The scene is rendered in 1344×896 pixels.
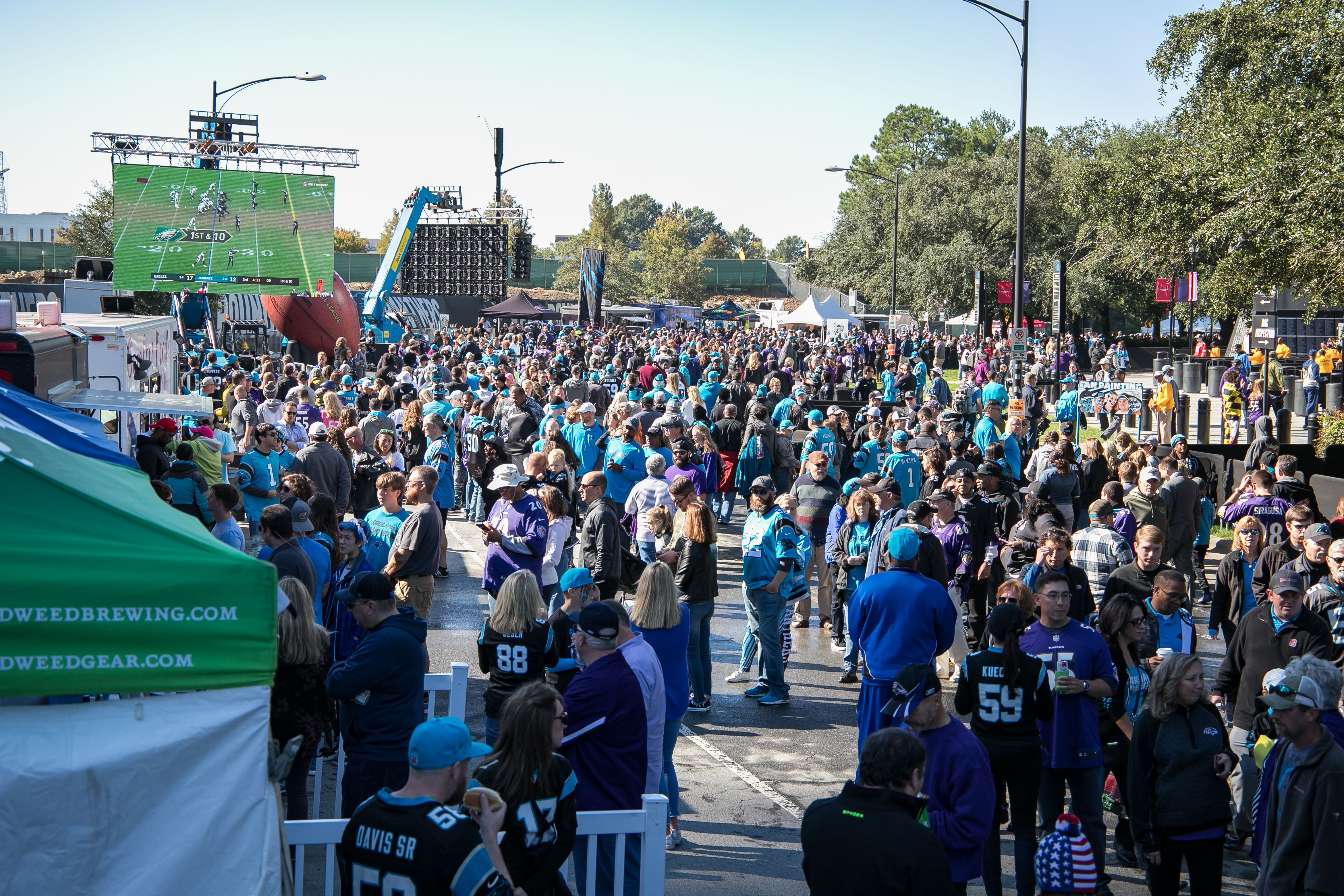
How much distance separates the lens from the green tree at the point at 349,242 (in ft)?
335

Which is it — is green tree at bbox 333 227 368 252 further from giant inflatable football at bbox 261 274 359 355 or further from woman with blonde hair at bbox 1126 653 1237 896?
woman with blonde hair at bbox 1126 653 1237 896

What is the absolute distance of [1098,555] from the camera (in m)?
8.69

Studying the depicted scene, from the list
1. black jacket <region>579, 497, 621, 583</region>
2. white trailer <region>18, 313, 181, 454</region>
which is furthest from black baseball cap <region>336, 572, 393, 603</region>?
white trailer <region>18, 313, 181, 454</region>

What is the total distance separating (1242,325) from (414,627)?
162 feet

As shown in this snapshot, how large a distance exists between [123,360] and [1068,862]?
1200 centimetres

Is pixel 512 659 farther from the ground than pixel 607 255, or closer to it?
closer to it

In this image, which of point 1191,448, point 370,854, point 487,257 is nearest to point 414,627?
point 370,854

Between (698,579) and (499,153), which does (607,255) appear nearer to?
(499,153)

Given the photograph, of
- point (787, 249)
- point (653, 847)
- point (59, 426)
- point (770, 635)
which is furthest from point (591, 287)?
point (787, 249)

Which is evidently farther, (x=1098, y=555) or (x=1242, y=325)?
(x=1242, y=325)

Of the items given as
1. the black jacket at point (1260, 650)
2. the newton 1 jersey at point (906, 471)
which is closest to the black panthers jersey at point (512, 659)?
the black jacket at point (1260, 650)

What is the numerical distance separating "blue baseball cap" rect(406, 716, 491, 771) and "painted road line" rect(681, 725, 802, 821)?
362 cm

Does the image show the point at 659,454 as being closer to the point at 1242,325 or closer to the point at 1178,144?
the point at 1178,144

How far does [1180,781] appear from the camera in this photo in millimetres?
5254
